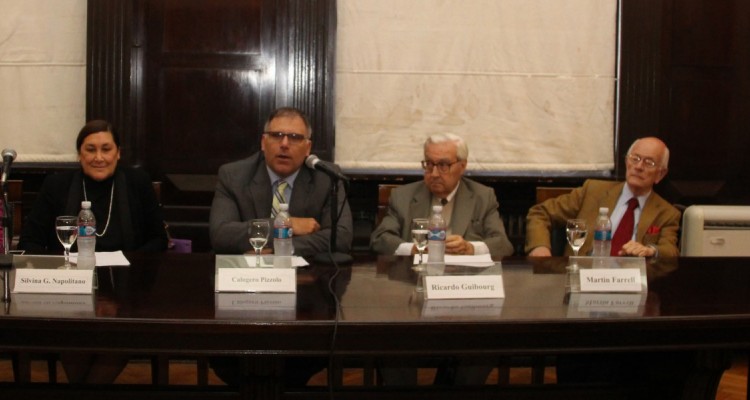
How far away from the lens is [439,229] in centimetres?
274

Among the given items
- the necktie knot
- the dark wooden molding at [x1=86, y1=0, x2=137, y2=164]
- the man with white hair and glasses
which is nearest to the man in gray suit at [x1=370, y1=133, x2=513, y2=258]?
the man with white hair and glasses

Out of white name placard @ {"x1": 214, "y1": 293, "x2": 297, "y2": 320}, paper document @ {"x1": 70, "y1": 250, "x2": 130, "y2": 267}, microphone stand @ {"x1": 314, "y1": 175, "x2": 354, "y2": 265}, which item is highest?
microphone stand @ {"x1": 314, "y1": 175, "x2": 354, "y2": 265}

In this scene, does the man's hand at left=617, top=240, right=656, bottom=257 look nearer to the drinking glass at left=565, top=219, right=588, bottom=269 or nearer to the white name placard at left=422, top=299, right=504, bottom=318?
the drinking glass at left=565, top=219, right=588, bottom=269

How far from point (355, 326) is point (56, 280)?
Result: 0.82m

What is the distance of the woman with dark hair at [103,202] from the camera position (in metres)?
3.50

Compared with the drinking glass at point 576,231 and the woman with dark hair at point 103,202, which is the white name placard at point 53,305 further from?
the drinking glass at point 576,231

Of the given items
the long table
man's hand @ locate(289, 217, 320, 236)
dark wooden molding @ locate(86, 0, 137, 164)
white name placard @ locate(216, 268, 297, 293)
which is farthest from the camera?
dark wooden molding @ locate(86, 0, 137, 164)

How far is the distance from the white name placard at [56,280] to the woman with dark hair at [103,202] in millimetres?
1209

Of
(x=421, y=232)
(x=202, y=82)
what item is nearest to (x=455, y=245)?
(x=421, y=232)

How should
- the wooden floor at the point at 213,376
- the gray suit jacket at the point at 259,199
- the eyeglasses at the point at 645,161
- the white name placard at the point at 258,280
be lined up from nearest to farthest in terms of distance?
the white name placard at the point at 258,280 < the gray suit jacket at the point at 259,199 < the eyeglasses at the point at 645,161 < the wooden floor at the point at 213,376

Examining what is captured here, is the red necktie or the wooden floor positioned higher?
the red necktie

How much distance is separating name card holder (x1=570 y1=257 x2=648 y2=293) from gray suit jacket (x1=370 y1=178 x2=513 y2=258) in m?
1.05

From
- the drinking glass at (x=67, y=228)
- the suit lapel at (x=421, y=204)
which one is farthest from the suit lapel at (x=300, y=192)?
the drinking glass at (x=67, y=228)

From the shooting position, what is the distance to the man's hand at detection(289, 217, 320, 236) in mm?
3289
